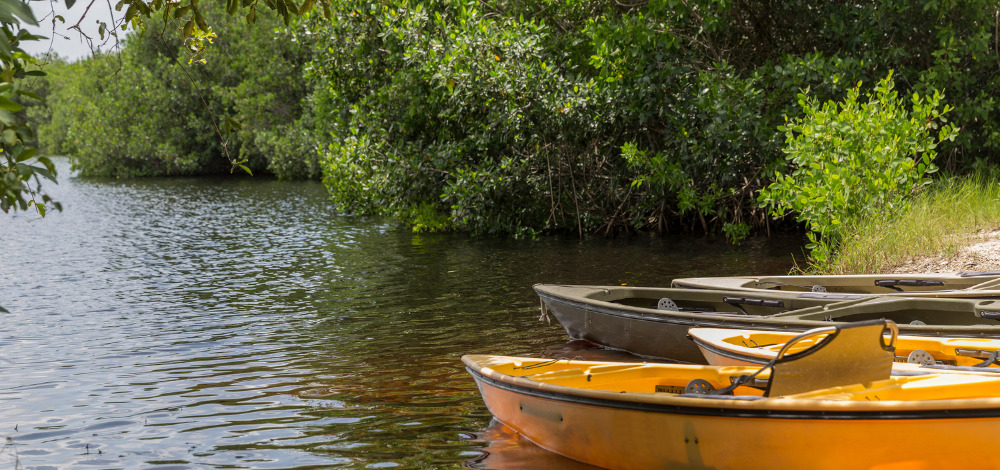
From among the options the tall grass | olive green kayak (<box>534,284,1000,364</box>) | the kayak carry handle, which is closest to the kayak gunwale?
olive green kayak (<box>534,284,1000,364</box>)

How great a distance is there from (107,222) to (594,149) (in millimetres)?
16694

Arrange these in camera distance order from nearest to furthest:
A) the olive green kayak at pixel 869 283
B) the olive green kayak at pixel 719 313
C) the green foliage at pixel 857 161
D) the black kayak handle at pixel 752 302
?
the olive green kayak at pixel 719 313 → the black kayak handle at pixel 752 302 → the olive green kayak at pixel 869 283 → the green foliage at pixel 857 161

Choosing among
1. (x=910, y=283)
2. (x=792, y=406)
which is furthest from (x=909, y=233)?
(x=792, y=406)

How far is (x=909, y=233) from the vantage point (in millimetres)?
11797

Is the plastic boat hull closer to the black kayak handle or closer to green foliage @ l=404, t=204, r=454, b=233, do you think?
the black kayak handle

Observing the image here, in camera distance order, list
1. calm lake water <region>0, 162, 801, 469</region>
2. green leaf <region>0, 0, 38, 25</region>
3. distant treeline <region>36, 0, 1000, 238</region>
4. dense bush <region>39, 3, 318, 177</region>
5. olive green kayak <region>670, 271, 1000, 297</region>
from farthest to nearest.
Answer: dense bush <region>39, 3, 318, 177</region> → distant treeline <region>36, 0, 1000, 238</region> → olive green kayak <region>670, 271, 1000, 297</region> → calm lake water <region>0, 162, 801, 469</region> → green leaf <region>0, 0, 38, 25</region>

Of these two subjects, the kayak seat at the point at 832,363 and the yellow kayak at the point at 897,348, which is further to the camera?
the yellow kayak at the point at 897,348

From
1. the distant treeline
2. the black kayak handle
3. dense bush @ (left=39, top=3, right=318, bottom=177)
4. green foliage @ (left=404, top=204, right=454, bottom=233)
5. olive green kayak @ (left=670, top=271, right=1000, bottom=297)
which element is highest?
dense bush @ (left=39, top=3, right=318, bottom=177)

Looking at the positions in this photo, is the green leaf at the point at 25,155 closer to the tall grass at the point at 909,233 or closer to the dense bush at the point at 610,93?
the tall grass at the point at 909,233

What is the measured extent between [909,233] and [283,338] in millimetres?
9502

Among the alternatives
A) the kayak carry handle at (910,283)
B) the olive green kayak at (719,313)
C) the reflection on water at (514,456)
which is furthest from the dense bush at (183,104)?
the reflection on water at (514,456)

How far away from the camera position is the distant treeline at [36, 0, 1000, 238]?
55.2ft

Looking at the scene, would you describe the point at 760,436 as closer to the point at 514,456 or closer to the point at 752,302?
the point at 514,456

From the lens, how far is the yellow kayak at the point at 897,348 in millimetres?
6789
